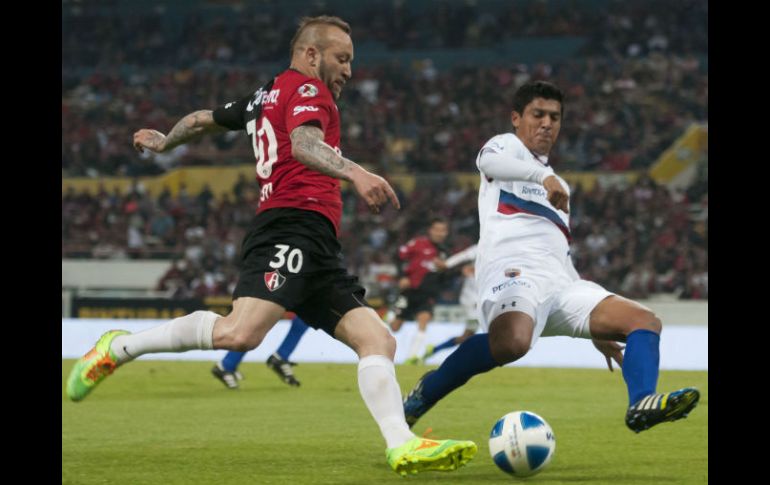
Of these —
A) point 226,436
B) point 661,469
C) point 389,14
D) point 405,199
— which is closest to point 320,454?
point 226,436

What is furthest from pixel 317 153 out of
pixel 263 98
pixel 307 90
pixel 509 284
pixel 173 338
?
pixel 509 284

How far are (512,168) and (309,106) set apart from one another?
139 centimetres

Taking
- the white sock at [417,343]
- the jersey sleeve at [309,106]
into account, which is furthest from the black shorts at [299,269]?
the white sock at [417,343]

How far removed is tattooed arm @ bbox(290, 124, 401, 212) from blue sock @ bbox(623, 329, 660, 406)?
1.68 m

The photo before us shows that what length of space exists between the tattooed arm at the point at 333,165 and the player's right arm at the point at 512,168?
3.66ft

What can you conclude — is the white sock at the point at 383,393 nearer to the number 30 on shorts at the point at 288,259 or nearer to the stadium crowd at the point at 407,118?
the number 30 on shorts at the point at 288,259

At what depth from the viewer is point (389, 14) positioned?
32.1 meters

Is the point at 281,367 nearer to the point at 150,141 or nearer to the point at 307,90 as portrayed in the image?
the point at 150,141

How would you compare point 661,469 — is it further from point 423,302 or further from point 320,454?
point 423,302

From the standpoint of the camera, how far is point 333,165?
5.11 meters

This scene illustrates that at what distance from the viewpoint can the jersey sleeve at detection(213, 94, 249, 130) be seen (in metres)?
6.14

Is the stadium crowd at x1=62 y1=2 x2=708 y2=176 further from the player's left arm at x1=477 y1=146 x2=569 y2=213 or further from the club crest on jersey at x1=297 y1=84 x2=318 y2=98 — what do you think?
the club crest on jersey at x1=297 y1=84 x2=318 y2=98

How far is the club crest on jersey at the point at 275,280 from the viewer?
553 centimetres
